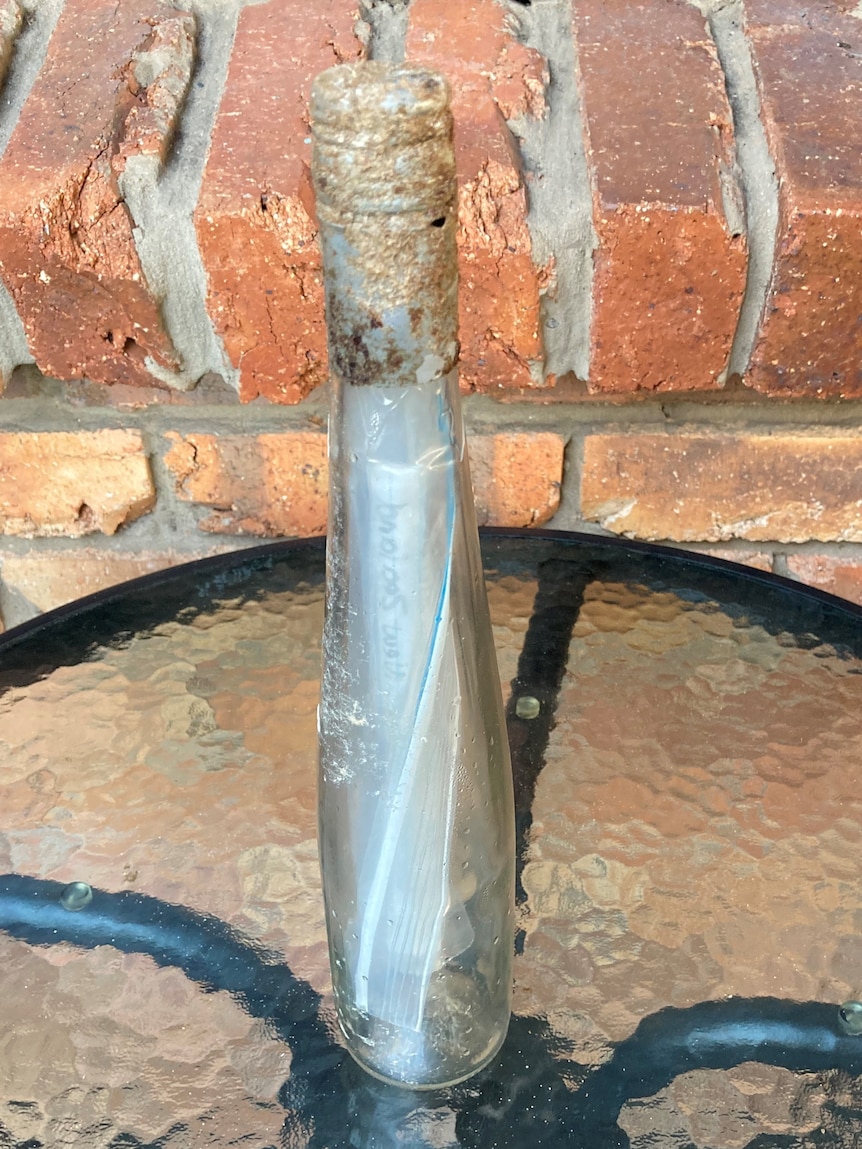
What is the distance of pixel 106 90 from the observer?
543 millimetres

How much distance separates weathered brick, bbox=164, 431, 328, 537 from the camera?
2.11 feet

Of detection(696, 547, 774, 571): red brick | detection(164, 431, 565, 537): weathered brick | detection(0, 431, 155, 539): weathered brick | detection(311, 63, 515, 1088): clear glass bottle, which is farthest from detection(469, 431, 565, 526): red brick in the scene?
detection(311, 63, 515, 1088): clear glass bottle

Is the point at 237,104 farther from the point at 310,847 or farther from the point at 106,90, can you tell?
the point at 310,847

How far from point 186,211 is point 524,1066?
403 mm

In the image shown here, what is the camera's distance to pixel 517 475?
0.64 metres

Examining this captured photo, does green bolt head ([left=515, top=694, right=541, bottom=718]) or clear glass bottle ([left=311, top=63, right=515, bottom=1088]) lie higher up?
clear glass bottle ([left=311, top=63, right=515, bottom=1088])

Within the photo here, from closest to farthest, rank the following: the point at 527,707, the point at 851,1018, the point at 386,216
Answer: the point at 386,216 → the point at 851,1018 → the point at 527,707

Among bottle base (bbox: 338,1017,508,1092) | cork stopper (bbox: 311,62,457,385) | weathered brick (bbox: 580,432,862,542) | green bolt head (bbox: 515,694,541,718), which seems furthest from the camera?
weathered brick (bbox: 580,432,862,542)

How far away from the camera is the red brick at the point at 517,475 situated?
24.9 inches

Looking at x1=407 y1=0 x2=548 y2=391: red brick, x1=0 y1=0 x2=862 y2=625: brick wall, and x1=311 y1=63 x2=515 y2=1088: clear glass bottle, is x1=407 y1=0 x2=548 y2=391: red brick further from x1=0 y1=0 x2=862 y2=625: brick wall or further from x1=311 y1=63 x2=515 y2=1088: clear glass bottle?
x1=311 y1=63 x2=515 y2=1088: clear glass bottle

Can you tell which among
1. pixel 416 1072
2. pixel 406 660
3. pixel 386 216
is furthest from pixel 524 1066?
pixel 386 216

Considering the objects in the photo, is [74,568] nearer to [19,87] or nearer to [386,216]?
[19,87]

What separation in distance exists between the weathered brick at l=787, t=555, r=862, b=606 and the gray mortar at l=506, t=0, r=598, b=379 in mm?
205

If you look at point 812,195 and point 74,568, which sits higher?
point 812,195
